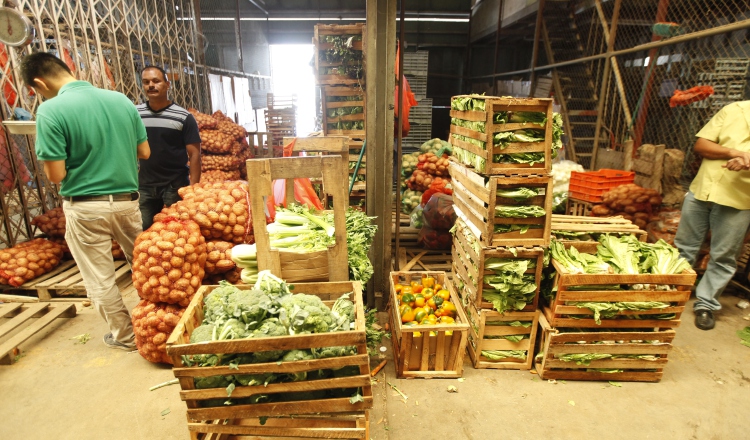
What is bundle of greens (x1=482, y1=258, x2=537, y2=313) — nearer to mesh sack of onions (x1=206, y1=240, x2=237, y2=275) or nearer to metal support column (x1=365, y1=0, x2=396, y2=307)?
metal support column (x1=365, y1=0, x2=396, y2=307)

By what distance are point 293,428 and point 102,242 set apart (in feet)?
8.08

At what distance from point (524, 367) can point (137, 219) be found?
145 inches

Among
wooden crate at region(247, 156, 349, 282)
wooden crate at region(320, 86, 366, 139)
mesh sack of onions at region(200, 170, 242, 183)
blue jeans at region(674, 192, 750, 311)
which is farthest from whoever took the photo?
mesh sack of onions at region(200, 170, 242, 183)

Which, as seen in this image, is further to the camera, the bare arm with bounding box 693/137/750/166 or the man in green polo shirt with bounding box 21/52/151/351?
the bare arm with bounding box 693/137/750/166

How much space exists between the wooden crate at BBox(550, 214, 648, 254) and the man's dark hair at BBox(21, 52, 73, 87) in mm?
4269

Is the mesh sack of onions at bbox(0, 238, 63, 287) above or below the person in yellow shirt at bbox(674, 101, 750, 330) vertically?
below

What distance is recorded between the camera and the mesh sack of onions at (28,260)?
14.0 feet

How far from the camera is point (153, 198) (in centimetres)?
445

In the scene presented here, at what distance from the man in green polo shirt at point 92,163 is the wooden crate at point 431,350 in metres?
2.46

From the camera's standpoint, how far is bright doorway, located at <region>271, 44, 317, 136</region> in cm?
1527

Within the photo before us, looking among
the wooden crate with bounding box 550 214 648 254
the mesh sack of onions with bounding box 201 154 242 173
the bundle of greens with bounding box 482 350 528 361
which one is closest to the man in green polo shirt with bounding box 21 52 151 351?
the bundle of greens with bounding box 482 350 528 361

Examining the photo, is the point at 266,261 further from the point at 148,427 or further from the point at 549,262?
the point at 549,262

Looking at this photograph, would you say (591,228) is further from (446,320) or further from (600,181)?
(600,181)

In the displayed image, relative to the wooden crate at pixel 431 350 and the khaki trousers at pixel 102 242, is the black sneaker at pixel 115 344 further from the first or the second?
the wooden crate at pixel 431 350
